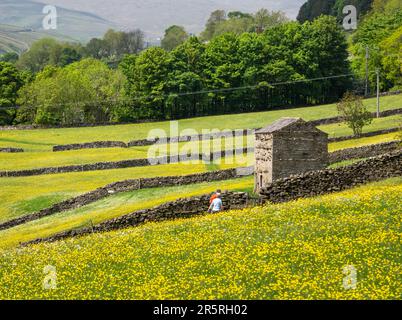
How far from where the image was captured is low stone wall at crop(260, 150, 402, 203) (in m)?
37.4

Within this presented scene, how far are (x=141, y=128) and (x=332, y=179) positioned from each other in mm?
91034

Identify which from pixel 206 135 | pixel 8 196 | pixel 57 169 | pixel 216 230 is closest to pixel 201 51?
pixel 206 135

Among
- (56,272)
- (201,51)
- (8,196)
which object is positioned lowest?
(8,196)

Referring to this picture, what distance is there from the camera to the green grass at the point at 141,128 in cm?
11375

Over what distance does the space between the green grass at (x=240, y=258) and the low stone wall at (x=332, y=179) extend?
4.14m

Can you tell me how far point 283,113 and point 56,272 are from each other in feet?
346

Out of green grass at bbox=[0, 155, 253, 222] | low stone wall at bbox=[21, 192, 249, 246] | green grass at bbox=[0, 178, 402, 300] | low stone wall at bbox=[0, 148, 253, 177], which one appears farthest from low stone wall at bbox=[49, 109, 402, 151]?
green grass at bbox=[0, 178, 402, 300]

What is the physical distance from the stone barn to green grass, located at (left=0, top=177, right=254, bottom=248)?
137 inches

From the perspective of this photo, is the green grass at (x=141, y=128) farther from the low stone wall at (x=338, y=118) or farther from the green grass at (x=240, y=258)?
the green grass at (x=240, y=258)

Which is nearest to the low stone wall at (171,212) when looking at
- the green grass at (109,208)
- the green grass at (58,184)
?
the green grass at (109,208)

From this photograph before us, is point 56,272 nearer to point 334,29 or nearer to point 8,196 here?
point 8,196

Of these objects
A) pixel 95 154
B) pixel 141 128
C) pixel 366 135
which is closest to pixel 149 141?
pixel 95 154

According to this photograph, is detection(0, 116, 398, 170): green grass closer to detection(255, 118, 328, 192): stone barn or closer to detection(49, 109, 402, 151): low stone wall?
detection(49, 109, 402, 151): low stone wall
